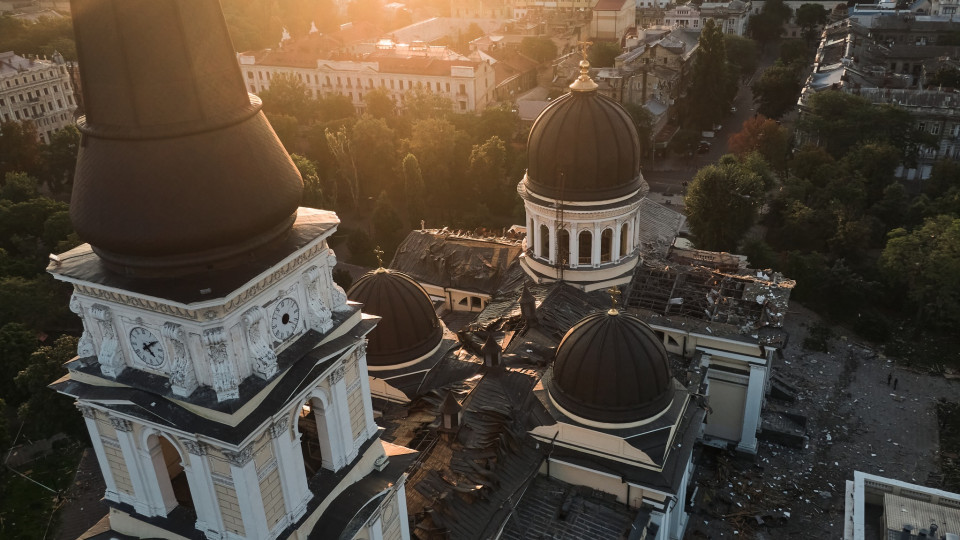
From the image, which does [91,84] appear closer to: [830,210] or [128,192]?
[128,192]

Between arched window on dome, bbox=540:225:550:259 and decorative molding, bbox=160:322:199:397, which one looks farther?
arched window on dome, bbox=540:225:550:259

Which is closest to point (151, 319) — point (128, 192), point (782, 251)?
point (128, 192)

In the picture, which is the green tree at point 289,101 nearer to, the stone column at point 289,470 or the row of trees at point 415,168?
the row of trees at point 415,168

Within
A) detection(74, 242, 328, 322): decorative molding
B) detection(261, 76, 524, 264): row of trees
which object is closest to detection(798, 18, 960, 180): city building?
detection(261, 76, 524, 264): row of trees

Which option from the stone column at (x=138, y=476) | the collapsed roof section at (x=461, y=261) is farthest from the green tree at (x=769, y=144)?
the stone column at (x=138, y=476)

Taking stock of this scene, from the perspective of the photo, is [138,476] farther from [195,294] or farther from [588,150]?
[588,150]

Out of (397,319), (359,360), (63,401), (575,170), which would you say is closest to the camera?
(359,360)

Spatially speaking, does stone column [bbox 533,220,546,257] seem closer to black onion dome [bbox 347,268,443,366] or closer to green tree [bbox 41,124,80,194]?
black onion dome [bbox 347,268,443,366]
